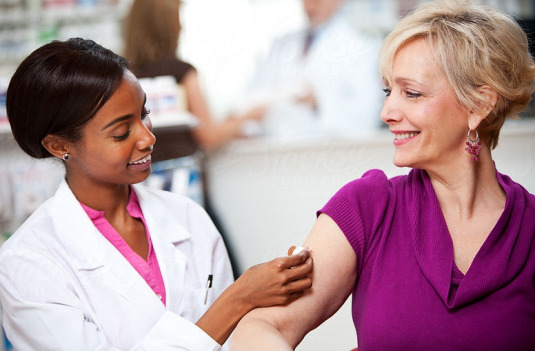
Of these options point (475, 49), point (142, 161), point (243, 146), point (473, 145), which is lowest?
point (243, 146)

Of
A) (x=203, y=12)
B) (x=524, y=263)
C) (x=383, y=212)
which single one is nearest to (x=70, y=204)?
(x=383, y=212)

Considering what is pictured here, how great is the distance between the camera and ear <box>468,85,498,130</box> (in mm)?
1209

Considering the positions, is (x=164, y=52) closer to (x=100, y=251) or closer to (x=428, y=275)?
(x=100, y=251)

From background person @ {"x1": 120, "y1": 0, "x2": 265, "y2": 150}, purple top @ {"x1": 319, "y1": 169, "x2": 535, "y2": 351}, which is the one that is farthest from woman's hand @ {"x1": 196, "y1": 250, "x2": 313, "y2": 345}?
background person @ {"x1": 120, "y1": 0, "x2": 265, "y2": 150}

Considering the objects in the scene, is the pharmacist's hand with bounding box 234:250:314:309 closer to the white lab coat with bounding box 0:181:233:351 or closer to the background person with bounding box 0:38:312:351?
the background person with bounding box 0:38:312:351

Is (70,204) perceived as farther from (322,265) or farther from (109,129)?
(322,265)

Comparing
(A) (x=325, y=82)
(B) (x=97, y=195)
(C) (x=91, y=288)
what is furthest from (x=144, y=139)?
(A) (x=325, y=82)

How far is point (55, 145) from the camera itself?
1.28 metres

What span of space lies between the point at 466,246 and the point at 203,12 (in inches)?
72.3

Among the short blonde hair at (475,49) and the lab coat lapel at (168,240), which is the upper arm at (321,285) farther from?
the short blonde hair at (475,49)

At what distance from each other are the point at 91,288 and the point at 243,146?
1.03 metres

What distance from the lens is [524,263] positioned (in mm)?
1183

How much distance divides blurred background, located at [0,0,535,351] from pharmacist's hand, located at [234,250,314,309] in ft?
0.87

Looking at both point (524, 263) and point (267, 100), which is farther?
point (267, 100)
